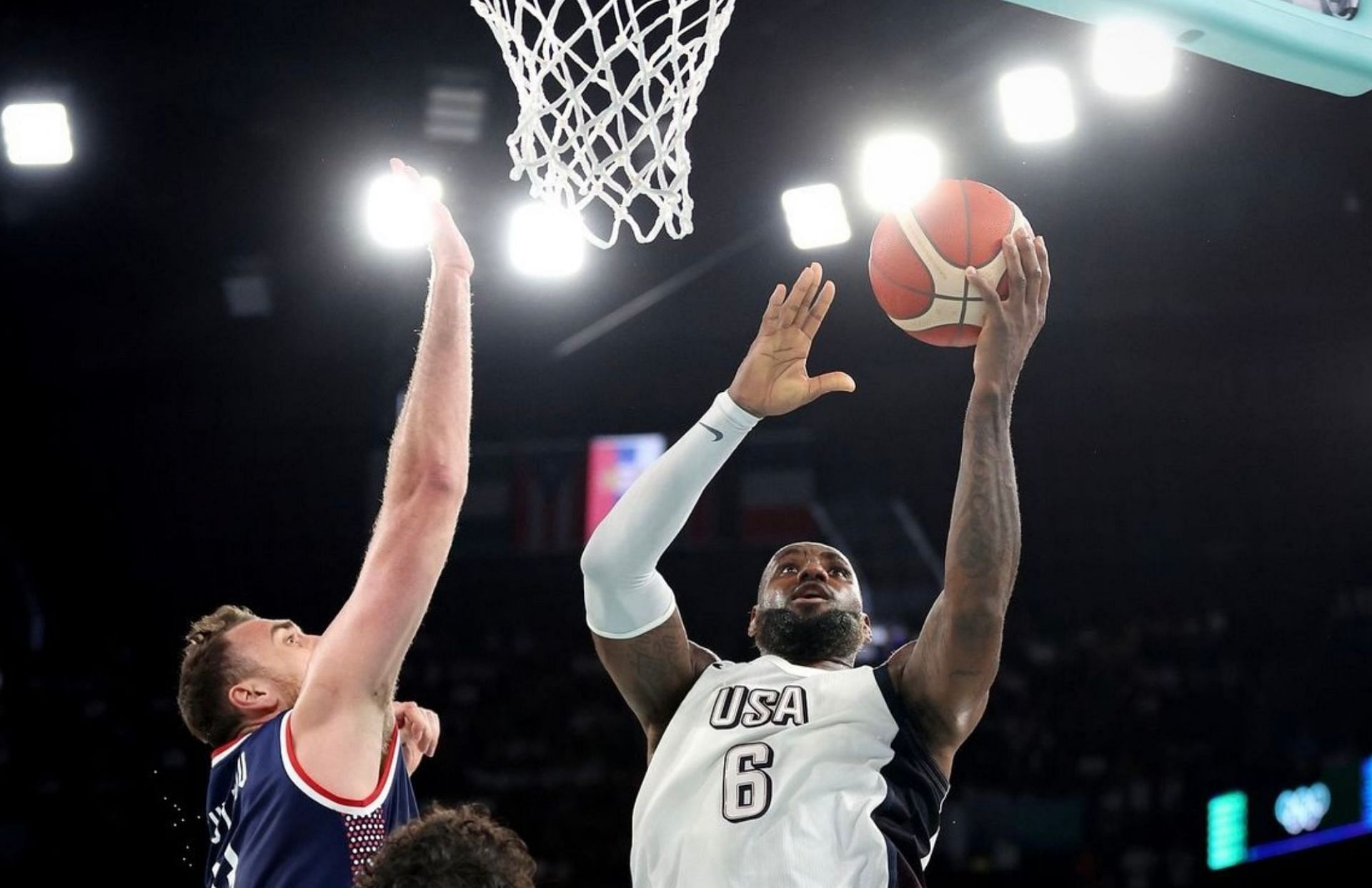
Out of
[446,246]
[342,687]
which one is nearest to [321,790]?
[342,687]

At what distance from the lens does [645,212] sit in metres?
8.05

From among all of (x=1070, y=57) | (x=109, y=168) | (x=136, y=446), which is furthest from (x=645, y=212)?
(x=136, y=446)

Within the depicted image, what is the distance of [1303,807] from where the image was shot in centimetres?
962

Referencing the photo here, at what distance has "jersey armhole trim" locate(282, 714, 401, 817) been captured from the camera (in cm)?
191

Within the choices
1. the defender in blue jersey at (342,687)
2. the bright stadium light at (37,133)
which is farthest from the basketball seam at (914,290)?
the bright stadium light at (37,133)

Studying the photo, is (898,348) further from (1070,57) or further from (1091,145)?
(1070,57)

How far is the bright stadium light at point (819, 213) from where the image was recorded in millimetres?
7027

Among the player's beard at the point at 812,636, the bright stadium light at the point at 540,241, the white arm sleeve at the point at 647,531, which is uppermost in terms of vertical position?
the bright stadium light at the point at 540,241

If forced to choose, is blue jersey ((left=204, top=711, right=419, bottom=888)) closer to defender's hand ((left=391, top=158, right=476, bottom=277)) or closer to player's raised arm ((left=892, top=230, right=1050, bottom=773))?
defender's hand ((left=391, top=158, right=476, bottom=277))

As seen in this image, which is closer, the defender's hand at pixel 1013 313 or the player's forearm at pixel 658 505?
the defender's hand at pixel 1013 313

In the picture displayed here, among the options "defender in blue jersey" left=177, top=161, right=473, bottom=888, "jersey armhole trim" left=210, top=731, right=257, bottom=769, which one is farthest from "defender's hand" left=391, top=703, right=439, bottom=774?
Result: "jersey armhole trim" left=210, top=731, right=257, bottom=769

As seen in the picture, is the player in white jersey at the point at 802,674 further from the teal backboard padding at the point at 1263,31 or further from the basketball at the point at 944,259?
the teal backboard padding at the point at 1263,31

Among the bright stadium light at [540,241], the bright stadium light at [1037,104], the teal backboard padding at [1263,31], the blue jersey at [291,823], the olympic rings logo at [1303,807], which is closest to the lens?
the blue jersey at [291,823]

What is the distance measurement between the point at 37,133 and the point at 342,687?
5866mm
